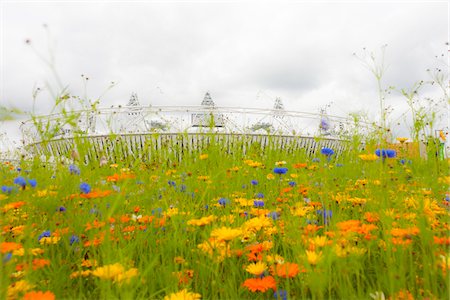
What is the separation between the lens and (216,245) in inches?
52.6

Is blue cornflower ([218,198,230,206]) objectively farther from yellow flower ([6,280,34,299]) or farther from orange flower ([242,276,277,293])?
yellow flower ([6,280,34,299])

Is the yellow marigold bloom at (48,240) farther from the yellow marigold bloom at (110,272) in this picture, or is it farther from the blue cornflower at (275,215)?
the blue cornflower at (275,215)

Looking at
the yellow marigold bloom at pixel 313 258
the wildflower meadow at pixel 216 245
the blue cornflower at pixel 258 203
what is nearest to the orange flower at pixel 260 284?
the wildflower meadow at pixel 216 245

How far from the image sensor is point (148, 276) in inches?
51.1

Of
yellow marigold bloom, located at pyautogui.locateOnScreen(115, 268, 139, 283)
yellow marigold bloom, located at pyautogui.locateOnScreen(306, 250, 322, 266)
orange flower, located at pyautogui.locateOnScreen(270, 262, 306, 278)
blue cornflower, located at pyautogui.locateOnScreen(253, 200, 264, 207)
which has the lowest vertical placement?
orange flower, located at pyautogui.locateOnScreen(270, 262, 306, 278)

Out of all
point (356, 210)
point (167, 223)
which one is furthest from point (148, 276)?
point (356, 210)

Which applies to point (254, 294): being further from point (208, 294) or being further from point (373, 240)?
point (373, 240)

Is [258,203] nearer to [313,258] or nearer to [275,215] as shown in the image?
[275,215]

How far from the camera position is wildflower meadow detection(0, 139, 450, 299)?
1.11m

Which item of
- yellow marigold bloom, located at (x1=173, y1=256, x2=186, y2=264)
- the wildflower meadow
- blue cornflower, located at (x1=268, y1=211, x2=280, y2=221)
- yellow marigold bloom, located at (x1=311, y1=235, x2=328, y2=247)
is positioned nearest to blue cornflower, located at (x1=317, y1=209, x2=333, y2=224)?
the wildflower meadow

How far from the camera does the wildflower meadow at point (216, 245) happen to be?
1.11 metres

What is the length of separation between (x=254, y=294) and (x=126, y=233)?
66 centimetres

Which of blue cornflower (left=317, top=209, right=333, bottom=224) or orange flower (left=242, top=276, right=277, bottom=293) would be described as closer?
orange flower (left=242, top=276, right=277, bottom=293)

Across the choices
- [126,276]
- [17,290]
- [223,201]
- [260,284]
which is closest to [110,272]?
[126,276]
